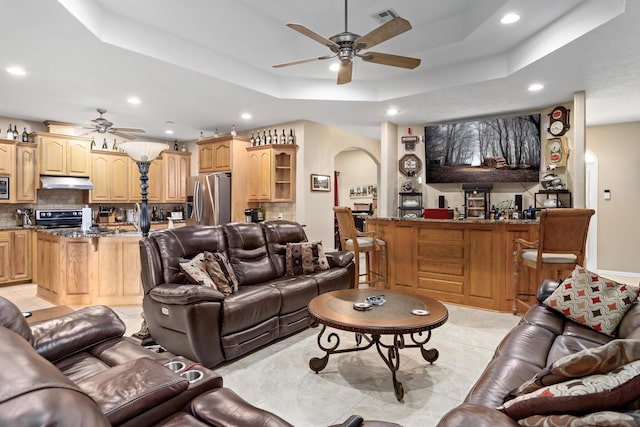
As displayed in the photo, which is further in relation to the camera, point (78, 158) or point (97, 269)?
point (78, 158)

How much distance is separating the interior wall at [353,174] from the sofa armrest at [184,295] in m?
8.13

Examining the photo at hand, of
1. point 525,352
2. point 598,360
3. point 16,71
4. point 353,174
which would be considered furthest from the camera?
point 353,174

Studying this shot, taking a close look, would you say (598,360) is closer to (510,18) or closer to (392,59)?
(392,59)

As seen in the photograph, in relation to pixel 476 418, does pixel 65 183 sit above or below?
above

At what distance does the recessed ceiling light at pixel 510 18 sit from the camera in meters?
3.27

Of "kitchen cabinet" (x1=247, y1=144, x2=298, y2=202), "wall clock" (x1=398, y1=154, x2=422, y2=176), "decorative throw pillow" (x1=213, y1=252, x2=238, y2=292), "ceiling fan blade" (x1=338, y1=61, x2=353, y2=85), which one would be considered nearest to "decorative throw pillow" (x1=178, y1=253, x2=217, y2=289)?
"decorative throw pillow" (x1=213, y1=252, x2=238, y2=292)

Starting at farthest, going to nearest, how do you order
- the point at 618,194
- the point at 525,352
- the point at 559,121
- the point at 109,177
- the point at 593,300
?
1. the point at 109,177
2. the point at 618,194
3. the point at 559,121
4. the point at 593,300
5. the point at 525,352

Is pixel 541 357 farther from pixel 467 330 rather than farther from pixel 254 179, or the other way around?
pixel 254 179

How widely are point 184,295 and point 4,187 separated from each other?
17.4 feet

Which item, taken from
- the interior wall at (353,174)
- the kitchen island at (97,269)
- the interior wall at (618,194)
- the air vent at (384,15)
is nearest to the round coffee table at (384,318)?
the air vent at (384,15)

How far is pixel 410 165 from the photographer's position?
654 centimetres

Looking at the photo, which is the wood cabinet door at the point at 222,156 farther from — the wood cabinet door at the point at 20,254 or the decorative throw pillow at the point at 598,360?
the decorative throw pillow at the point at 598,360

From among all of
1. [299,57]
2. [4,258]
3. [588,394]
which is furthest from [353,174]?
[588,394]

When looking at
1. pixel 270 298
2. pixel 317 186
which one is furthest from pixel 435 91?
pixel 270 298
